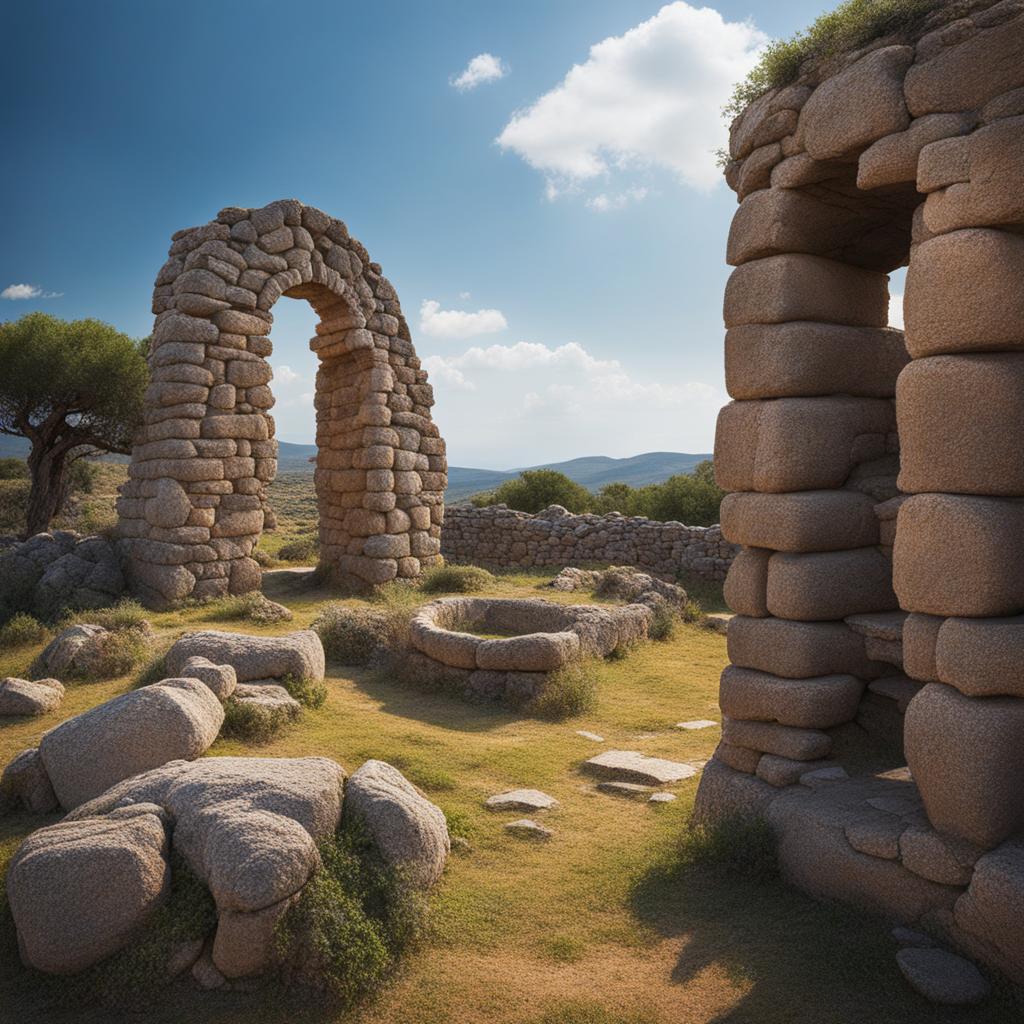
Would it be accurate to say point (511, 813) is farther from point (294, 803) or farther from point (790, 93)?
point (790, 93)

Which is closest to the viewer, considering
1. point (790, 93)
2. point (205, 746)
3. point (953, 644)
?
point (953, 644)

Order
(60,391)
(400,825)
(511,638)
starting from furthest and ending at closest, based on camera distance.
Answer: (60,391)
(511,638)
(400,825)

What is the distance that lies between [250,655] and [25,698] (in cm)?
179

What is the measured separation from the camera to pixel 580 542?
59.7ft

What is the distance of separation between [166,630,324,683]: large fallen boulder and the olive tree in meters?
12.5

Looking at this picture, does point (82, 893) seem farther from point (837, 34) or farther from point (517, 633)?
point (517, 633)

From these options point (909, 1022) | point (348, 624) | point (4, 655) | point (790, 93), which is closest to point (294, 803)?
point (909, 1022)

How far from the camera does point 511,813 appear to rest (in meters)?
5.14

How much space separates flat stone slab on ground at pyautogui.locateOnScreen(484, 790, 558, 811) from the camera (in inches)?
205

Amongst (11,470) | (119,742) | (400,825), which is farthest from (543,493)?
(400,825)

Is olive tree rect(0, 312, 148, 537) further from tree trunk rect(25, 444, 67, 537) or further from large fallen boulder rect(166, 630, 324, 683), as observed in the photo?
large fallen boulder rect(166, 630, 324, 683)

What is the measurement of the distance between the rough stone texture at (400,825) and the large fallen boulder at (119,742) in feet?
4.48

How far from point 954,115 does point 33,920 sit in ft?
17.6

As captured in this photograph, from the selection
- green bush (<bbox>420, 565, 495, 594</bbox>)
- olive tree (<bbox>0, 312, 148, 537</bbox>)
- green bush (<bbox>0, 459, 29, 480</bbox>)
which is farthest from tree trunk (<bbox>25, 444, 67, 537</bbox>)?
green bush (<bbox>0, 459, 29, 480</bbox>)
